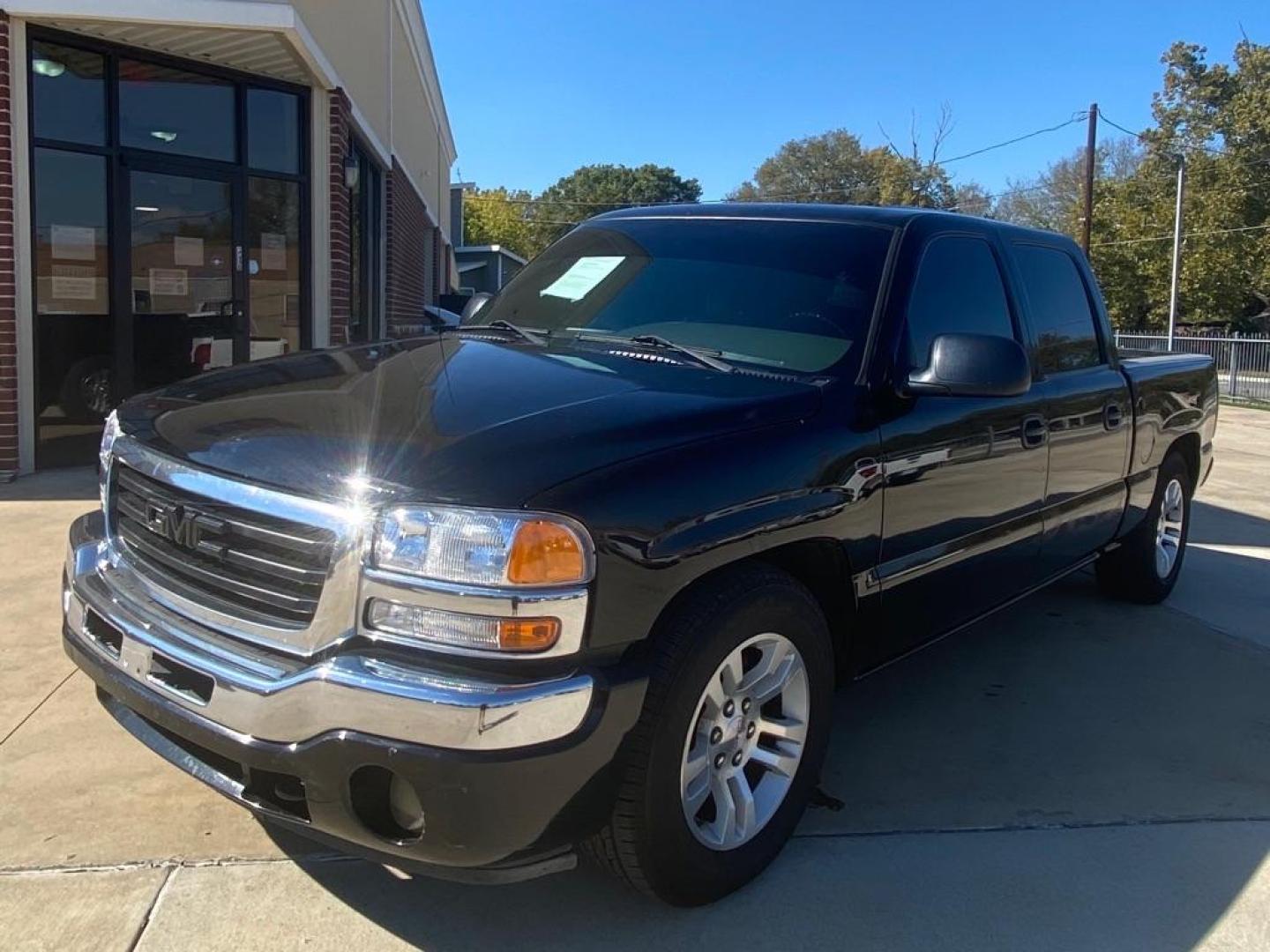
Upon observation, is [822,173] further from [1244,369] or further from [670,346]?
[670,346]

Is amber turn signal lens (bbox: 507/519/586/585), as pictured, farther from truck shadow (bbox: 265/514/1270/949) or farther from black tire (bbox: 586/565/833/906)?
truck shadow (bbox: 265/514/1270/949)

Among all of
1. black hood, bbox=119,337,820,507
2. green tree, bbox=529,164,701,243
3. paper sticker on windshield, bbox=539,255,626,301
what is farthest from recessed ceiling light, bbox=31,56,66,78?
green tree, bbox=529,164,701,243

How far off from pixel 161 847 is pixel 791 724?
1.80m

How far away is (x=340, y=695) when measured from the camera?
2.26 m

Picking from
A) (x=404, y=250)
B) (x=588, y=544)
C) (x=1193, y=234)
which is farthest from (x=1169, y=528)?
(x=1193, y=234)

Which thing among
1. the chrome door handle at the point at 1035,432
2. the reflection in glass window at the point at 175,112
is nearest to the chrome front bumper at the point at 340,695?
the chrome door handle at the point at 1035,432

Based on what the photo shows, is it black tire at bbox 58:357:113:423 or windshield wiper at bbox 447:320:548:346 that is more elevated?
windshield wiper at bbox 447:320:548:346

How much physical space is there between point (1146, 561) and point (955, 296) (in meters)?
2.59

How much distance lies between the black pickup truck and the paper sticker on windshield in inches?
0.9

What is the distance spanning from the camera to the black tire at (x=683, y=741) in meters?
2.46

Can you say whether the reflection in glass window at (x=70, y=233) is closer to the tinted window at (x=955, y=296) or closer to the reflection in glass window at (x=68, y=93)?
the reflection in glass window at (x=68, y=93)

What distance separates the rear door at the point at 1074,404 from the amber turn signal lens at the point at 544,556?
255cm

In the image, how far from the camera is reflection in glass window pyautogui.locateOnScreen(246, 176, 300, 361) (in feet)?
31.2

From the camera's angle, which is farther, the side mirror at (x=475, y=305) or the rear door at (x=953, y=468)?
the side mirror at (x=475, y=305)
